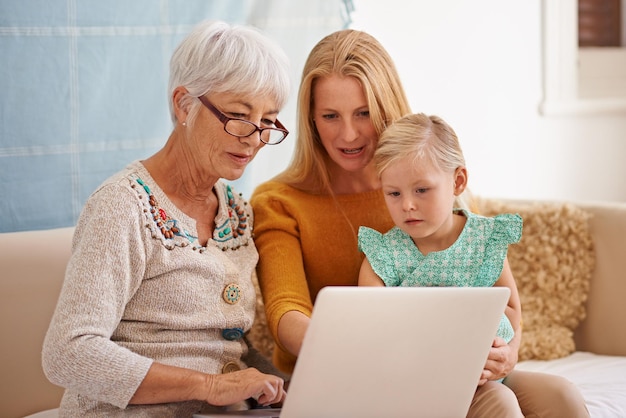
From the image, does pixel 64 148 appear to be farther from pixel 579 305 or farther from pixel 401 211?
pixel 579 305

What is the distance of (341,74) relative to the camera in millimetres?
1883

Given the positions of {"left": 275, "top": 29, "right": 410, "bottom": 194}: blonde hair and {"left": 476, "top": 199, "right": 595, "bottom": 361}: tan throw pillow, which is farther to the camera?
{"left": 476, "top": 199, "right": 595, "bottom": 361}: tan throw pillow

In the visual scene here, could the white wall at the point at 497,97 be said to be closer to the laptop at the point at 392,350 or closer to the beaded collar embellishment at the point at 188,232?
the beaded collar embellishment at the point at 188,232

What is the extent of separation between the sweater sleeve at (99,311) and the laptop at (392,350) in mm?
304

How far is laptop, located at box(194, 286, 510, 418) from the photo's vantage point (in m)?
1.27

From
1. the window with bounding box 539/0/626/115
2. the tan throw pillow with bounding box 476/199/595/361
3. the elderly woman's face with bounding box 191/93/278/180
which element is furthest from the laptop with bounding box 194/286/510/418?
the window with bounding box 539/0/626/115

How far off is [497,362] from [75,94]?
1255 millimetres

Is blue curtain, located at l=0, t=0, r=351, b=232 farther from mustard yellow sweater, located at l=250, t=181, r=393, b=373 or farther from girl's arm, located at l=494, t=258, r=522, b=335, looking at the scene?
girl's arm, located at l=494, t=258, r=522, b=335

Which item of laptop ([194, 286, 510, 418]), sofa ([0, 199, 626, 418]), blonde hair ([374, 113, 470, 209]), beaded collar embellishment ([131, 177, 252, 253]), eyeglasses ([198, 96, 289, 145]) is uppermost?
eyeglasses ([198, 96, 289, 145])

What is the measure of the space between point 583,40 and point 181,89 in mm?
2625

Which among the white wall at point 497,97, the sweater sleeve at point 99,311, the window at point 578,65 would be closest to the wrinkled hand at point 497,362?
the sweater sleeve at point 99,311

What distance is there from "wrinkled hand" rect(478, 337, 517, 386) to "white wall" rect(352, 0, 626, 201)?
5.31ft

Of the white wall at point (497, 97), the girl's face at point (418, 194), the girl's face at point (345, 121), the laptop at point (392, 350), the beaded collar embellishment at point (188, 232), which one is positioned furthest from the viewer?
the white wall at point (497, 97)

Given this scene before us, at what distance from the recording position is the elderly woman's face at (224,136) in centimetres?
165
